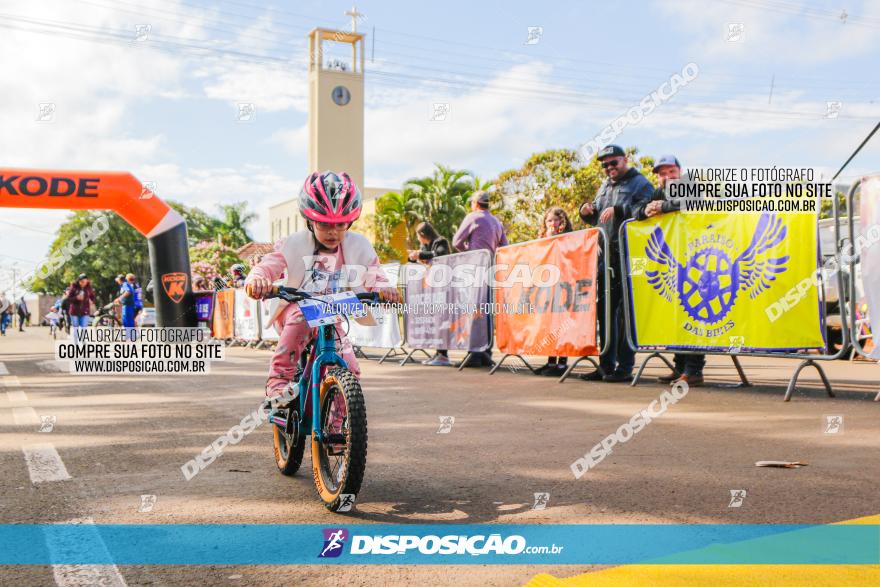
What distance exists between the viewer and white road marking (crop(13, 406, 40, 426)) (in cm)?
707

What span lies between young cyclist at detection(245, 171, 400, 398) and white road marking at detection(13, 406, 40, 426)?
3418mm

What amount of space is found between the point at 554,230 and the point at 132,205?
12623 millimetres

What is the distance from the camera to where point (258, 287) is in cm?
422

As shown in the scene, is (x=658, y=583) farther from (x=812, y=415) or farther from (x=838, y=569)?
(x=812, y=415)

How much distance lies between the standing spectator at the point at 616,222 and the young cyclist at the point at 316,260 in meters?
5.16

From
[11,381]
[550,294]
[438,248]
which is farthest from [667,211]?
[11,381]

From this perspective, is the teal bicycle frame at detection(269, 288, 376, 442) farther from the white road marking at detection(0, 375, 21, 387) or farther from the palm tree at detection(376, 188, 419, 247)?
the palm tree at detection(376, 188, 419, 247)

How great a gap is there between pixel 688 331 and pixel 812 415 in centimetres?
200

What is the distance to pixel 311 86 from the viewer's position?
80.4 m

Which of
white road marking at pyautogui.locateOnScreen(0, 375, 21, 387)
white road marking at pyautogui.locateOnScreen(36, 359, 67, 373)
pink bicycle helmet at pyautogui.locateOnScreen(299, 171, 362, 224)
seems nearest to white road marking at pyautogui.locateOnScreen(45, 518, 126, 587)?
pink bicycle helmet at pyautogui.locateOnScreen(299, 171, 362, 224)

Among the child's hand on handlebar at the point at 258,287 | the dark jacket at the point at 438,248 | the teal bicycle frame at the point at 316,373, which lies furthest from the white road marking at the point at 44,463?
the dark jacket at the point at 438,248

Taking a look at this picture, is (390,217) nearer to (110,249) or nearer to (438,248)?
(110,249)

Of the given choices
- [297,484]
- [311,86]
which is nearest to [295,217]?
[311,86]

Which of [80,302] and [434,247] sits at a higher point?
[434,247]
